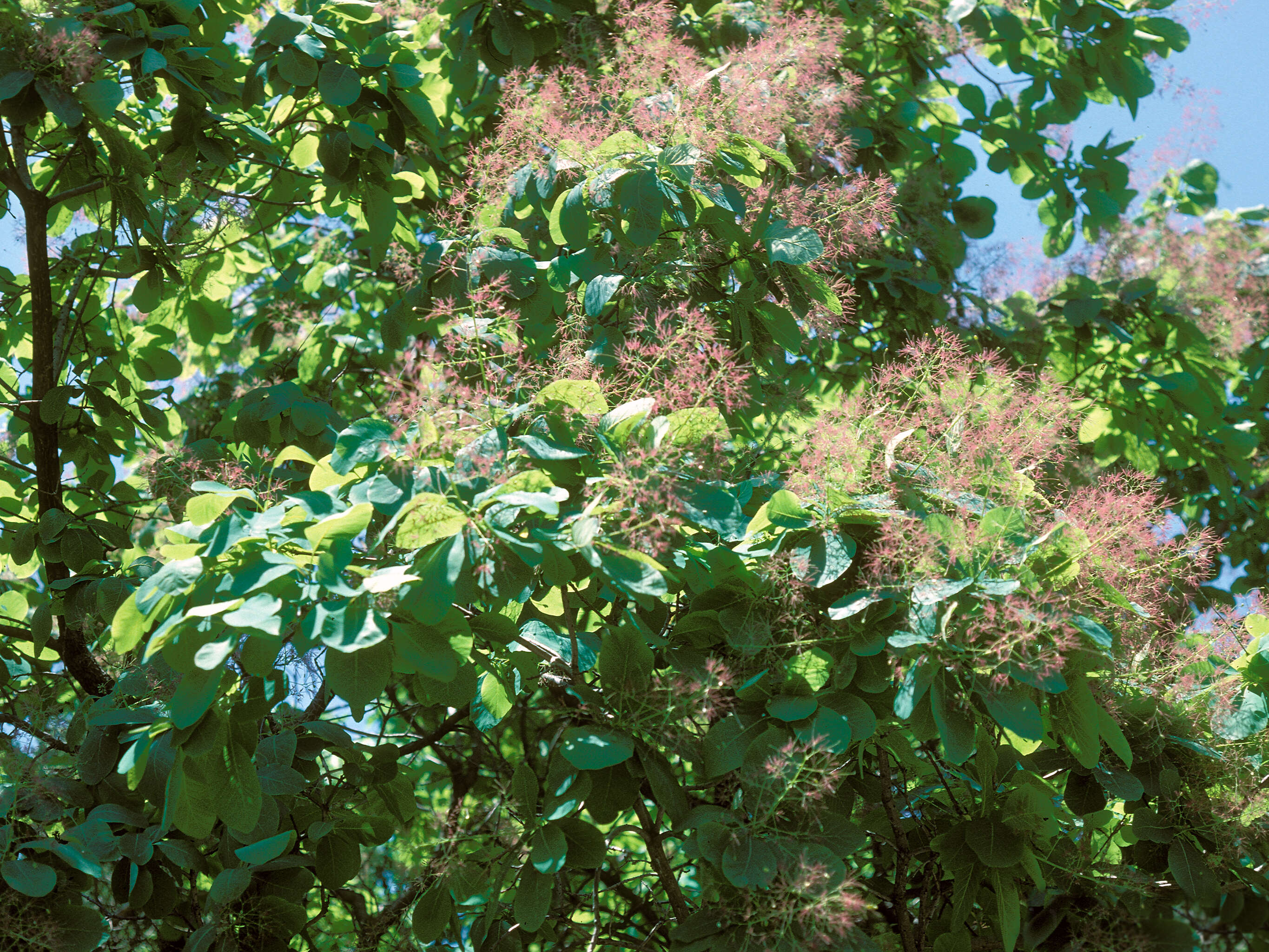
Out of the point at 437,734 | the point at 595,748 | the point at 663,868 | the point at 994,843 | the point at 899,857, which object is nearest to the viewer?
the point at 595,748

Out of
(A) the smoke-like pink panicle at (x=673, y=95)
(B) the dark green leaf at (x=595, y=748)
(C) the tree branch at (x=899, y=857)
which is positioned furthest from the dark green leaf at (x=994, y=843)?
(A) the smoke-like pink panicle at (x=673, y=95)

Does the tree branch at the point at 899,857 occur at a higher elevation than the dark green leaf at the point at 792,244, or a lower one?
lower

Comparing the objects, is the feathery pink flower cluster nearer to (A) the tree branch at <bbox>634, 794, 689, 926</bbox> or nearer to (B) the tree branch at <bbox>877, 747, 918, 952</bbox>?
(B) the tree branch at <bbox>877, 747, 918, 952</bbox>

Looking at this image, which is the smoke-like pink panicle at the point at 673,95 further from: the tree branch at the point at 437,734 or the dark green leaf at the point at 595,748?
the tree branch at the point at 437,734

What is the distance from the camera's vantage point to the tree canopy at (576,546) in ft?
6.11

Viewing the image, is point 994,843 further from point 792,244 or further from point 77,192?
point 77,192

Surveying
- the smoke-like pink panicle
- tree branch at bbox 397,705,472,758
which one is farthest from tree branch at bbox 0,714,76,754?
the smoke-like pink panicle

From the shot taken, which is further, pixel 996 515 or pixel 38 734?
pixel 38 734

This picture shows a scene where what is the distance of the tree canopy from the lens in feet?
6.11

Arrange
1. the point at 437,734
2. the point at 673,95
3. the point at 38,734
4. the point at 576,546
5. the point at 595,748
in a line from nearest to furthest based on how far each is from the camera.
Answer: the point at 576,546 → the point at 595,748 → the point at 673,95 → the point at 38,734 → the point at 437,734

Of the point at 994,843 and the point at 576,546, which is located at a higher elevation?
the point at 576,546

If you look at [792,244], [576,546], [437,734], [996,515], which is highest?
[792,244]

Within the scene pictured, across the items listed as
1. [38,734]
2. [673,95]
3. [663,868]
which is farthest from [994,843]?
[38,734]

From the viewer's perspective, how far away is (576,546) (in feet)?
5.78
